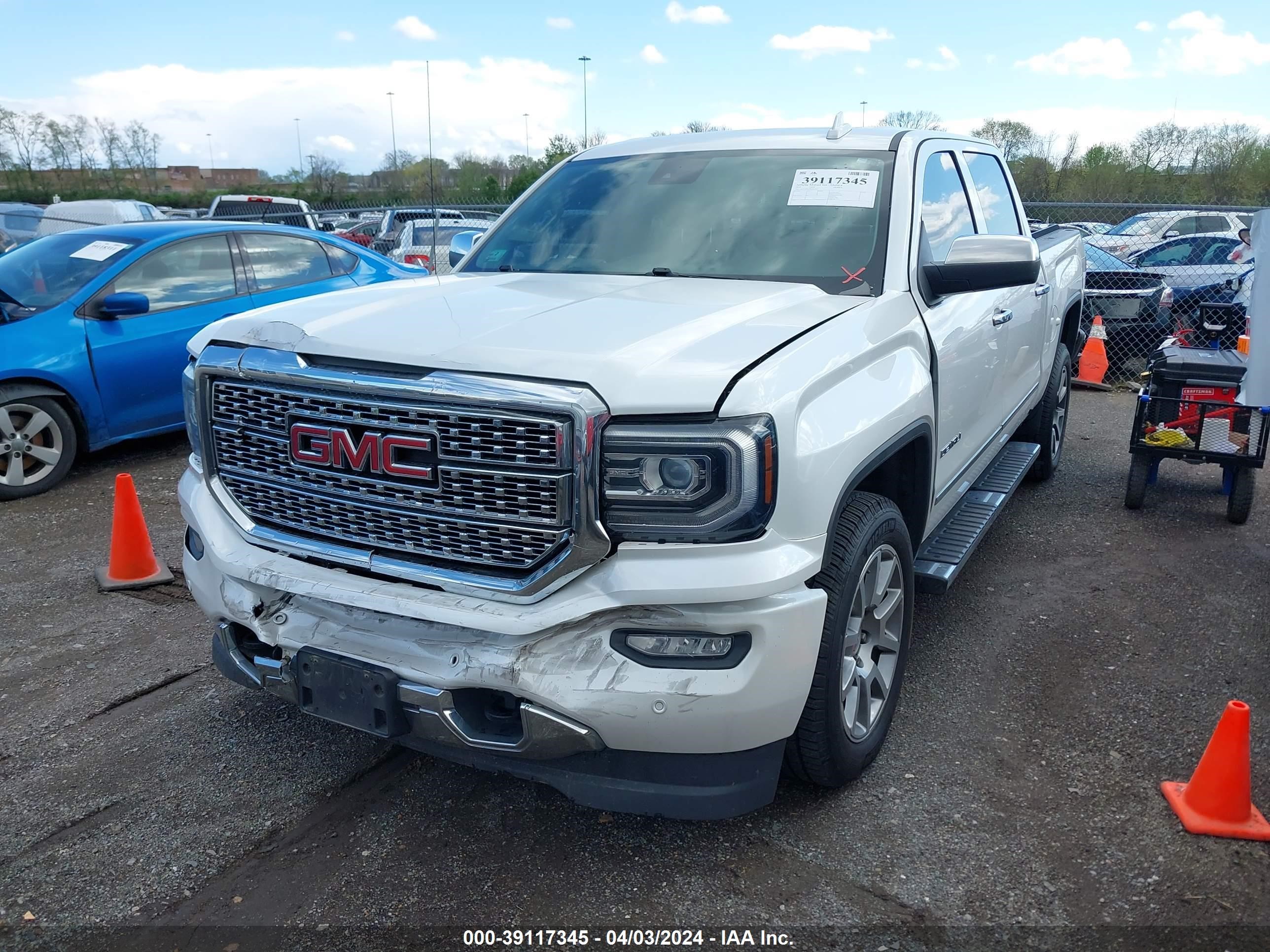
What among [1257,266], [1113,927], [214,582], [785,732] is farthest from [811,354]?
[1257,266]

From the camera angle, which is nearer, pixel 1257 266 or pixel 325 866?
pixel 325 866

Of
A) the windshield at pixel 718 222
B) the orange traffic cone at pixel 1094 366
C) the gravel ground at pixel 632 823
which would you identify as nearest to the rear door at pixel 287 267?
the gravel ground at pixel 632 823

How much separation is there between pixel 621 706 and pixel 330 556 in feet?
2.99

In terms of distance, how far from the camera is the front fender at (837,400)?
2.45 metres

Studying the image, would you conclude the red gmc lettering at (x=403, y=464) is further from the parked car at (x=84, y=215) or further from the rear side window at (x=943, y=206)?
the parked car at (x=84, y=215)

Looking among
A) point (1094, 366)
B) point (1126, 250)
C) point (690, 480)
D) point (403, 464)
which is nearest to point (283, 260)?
point (403, 464)

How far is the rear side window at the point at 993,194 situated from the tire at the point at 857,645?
231 centimetres

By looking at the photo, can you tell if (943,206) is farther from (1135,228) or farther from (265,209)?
(1135,228)

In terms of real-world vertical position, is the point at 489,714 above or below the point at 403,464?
below

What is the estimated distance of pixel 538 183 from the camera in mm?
4621

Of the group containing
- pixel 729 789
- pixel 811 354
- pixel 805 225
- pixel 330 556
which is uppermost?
pixel 805 225

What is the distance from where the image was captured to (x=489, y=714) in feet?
8.49

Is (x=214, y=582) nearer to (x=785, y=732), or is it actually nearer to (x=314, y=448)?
(x=314, y=448)

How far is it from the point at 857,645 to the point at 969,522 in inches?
64.4
